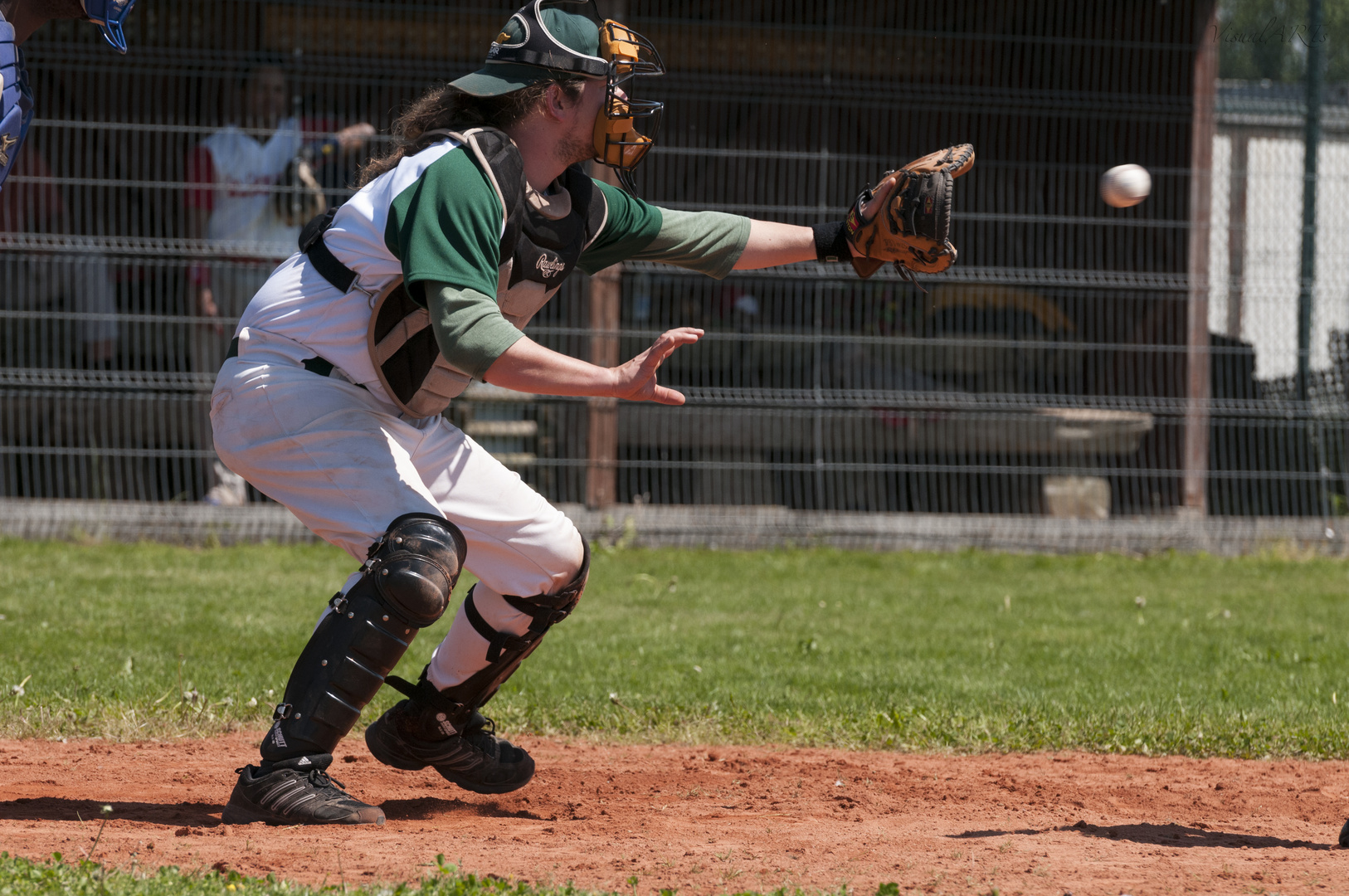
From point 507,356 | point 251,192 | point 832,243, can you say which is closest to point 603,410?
point 251,192

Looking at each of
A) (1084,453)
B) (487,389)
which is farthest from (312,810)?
(1084,453)

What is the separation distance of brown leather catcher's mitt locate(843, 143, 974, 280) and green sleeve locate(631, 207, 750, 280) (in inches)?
13.7

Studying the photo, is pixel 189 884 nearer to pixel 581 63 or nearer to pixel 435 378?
pixel 435 378

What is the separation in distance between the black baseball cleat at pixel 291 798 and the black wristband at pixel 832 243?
212 cm

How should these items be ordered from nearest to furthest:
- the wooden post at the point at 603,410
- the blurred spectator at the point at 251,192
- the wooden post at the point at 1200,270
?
1. the blurred spectator at the point at 251,192
2. the wooden post at the point at 603,410
3. the wooden post at the point at 1200,270

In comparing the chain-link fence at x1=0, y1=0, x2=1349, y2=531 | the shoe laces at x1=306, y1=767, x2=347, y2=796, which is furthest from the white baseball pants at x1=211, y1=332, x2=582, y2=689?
the chain-link fence at x1=0, y1=0, x2=1349, y2=531

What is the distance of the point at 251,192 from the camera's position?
920 cm

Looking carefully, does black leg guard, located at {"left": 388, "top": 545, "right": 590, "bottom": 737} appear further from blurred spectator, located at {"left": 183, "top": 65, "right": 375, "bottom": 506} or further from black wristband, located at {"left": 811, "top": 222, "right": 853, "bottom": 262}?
blurred spectator, located at {"left": 183, "top": 65, "right": 375, "bottom": 506}

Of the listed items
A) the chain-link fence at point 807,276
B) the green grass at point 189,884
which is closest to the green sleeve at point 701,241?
the green grass at point 189,884

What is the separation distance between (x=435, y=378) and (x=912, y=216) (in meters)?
1.49

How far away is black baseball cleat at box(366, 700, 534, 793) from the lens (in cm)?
412

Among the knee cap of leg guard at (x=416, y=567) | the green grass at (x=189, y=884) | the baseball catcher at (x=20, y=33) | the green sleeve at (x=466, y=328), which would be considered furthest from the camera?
the baseball catcher at (x=20, y=33)

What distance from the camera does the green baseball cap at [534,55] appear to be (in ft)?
12.1

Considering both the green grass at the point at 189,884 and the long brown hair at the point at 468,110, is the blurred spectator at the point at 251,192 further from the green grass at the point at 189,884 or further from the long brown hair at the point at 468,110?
the green grass at the point at 189,884
